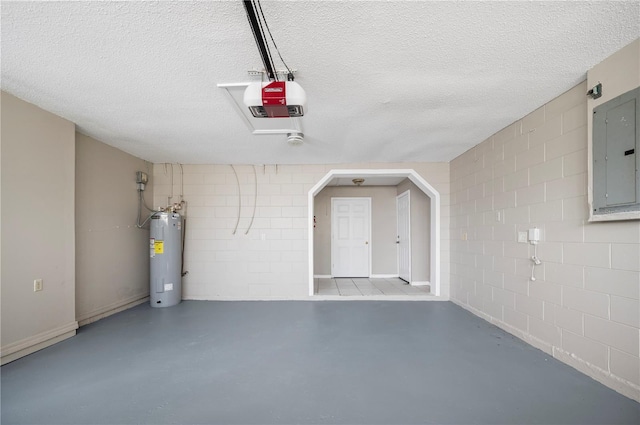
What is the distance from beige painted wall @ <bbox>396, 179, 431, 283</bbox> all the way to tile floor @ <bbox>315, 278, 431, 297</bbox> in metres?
0.37

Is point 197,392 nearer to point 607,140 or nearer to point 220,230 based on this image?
point 220,230

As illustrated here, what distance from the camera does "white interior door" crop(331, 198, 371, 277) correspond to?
6750 mm

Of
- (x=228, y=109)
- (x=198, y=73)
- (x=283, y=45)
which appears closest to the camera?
(x=283, y=45)

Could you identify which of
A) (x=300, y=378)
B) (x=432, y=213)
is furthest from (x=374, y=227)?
(x=300, y=378)

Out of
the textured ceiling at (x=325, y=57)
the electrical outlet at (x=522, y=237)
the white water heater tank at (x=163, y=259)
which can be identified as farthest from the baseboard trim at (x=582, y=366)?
the white water heater tank at (x=163, y=259)

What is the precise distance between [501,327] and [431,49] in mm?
3054

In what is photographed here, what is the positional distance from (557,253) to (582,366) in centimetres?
89

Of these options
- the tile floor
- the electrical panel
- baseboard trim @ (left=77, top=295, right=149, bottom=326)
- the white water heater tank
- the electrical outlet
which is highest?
the electrical panel

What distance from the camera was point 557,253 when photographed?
246cm

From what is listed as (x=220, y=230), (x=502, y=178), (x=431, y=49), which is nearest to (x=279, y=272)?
(x=220, y=230)

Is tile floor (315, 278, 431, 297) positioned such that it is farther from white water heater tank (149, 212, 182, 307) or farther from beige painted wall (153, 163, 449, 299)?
white water heater tank (149, 212, 182, 307)

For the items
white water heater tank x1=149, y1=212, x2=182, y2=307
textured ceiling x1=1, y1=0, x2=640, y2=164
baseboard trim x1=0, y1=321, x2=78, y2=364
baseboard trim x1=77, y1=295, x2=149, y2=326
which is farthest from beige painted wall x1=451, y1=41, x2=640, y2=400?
baseboard trim x1=77, y1=295, x2=149, y2=326

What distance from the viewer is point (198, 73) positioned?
2.11 metres

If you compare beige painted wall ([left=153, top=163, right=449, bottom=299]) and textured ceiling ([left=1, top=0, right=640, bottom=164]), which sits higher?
textured ceiling ([left=1, top=0, right=640, bottom=164])
